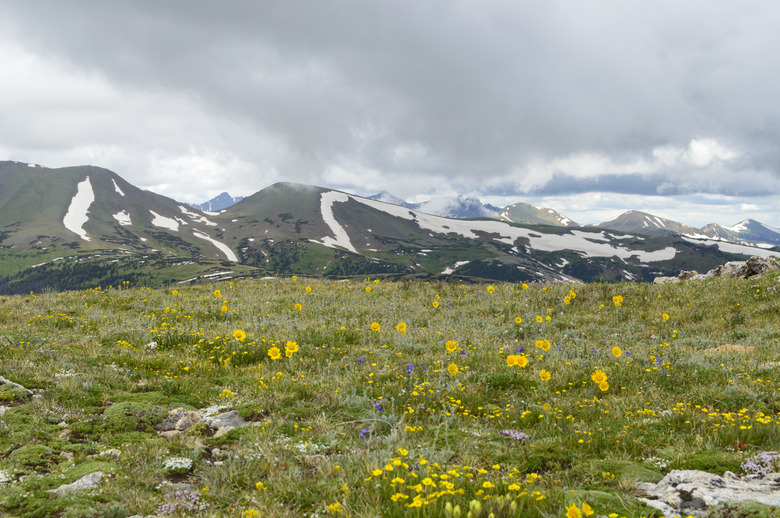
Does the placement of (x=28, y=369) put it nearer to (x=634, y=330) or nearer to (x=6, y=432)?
(x=6, y=432)

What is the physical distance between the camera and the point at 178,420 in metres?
5.89

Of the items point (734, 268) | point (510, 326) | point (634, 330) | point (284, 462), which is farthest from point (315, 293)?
point (734, 268)

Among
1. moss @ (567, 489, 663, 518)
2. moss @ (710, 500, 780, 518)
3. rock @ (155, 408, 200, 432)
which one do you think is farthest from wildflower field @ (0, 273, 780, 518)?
moss @ (710, 500, 780, 518)

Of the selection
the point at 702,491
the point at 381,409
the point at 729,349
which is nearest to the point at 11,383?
the point at 381,409

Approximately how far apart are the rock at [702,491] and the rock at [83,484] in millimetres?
A: 5207

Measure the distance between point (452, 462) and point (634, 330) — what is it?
9.66 metres

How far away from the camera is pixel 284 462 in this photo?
14.7ft

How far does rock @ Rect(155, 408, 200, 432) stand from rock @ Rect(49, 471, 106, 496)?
157cm

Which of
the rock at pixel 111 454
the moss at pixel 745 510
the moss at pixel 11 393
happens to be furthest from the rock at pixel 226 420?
the moss at pixel 745 510

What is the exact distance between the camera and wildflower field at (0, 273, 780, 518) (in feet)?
12.3

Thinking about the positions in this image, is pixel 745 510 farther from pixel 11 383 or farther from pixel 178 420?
pixel 11 383

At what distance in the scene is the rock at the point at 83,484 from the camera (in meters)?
3.79

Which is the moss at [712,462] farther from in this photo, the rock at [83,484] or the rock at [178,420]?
the rock at [178,420]

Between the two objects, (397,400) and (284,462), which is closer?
(284,462)
